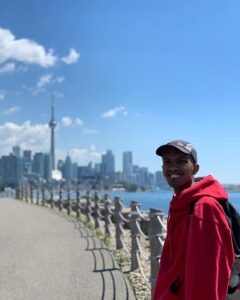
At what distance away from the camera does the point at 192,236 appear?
261 cm

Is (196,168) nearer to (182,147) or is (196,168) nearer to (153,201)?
(182,147)

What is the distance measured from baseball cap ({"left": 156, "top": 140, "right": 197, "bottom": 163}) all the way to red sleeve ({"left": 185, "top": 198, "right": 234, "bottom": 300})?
454mm

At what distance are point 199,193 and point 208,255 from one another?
14.0 inches

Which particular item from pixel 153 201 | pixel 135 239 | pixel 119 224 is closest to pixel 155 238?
pixel 135 239

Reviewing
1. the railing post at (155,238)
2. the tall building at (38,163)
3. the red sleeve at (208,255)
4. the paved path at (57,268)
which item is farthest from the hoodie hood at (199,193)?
the tall building at (38,163)

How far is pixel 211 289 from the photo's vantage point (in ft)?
8.32

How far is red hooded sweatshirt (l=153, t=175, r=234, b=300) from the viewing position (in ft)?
8.39

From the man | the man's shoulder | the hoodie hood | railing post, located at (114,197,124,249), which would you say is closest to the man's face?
the man

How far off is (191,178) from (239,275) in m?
0.62

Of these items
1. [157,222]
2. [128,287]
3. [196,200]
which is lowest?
[128,287]

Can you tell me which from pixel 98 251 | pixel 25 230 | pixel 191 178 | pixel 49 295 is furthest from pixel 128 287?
pixel 25 230

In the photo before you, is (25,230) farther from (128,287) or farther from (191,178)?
(191,178)

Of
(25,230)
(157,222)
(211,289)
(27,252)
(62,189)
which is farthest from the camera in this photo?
(62,189)

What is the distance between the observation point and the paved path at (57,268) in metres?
7.32
